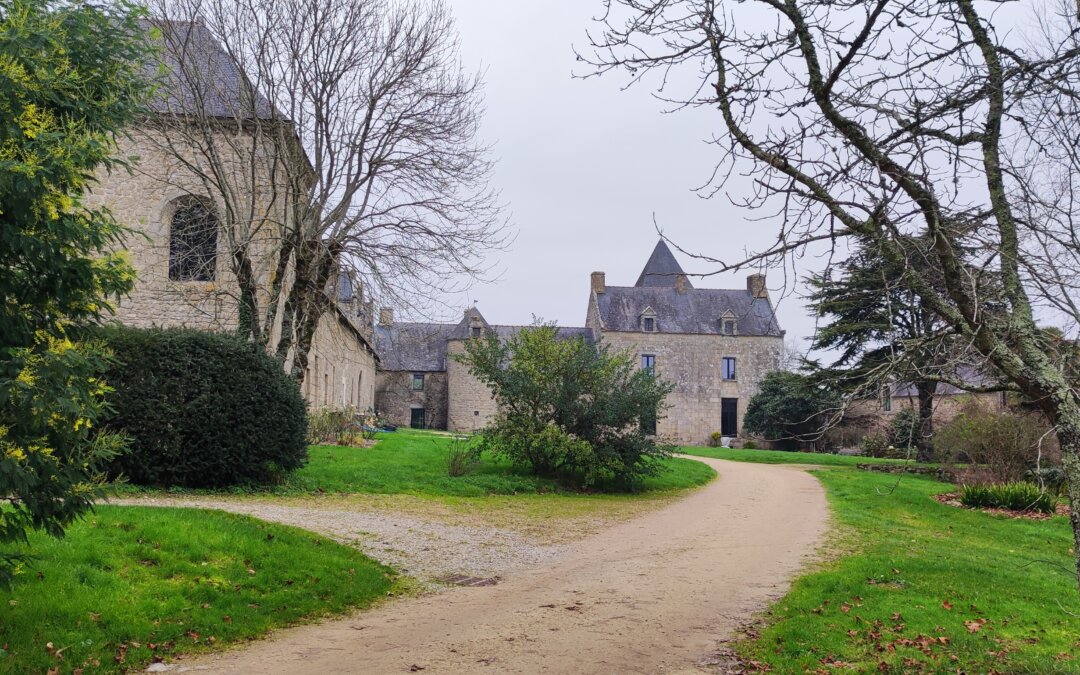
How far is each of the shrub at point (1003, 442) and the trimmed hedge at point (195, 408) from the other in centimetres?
1420

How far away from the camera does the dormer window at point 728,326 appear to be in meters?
46.3

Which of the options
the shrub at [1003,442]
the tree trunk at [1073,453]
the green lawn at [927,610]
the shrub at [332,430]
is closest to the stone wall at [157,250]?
the shrub at [332,430]

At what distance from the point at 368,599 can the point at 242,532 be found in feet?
5.66

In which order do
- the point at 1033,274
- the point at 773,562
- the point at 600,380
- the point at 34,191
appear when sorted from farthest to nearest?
the point at 600,380, the point at 773,562, the point at 34,191, the point at 1033,274

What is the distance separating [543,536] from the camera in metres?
11.3

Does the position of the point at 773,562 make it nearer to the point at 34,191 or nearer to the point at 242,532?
the point at 242,532

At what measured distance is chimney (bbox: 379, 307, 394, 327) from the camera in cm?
1647

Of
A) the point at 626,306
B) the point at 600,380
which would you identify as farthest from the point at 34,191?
the point at 626,306

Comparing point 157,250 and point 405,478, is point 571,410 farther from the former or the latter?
point 157,250

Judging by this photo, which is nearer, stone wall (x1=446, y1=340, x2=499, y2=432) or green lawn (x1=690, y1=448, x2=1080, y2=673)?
green lawn (x1=690, y1=448, x2=1080, y2=673)

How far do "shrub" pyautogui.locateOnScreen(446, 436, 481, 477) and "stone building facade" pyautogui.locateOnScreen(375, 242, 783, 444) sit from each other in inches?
1047

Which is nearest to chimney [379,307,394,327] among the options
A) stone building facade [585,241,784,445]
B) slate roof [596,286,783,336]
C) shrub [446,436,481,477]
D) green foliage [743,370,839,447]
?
shrub [446,436,481,477]

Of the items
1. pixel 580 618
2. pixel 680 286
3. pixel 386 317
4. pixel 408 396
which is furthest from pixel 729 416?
pixel 580 618

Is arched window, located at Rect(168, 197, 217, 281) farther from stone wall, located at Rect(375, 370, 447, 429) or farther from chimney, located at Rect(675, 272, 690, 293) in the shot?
chimney, located at Rect(675, 272, 690, 293)
